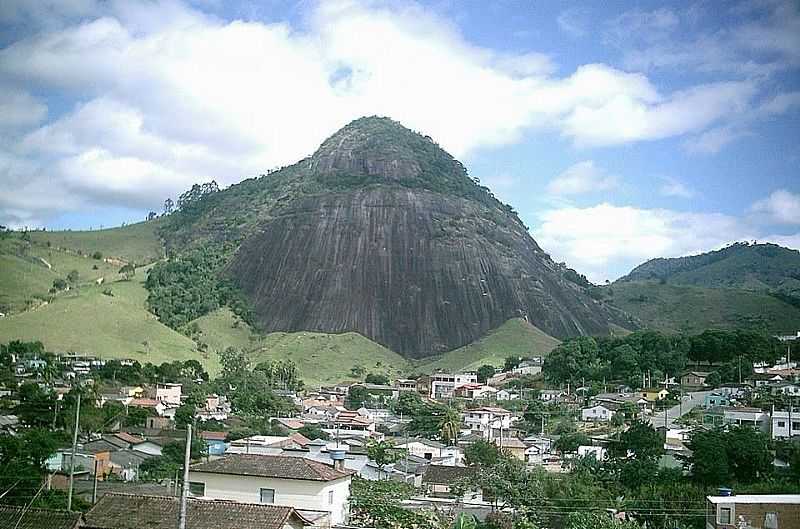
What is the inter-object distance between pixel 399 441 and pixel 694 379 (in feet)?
65.9

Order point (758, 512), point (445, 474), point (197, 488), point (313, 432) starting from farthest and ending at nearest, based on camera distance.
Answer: point (313, 432)
point (445, 474)
point (197, 488)
point (758, 512)

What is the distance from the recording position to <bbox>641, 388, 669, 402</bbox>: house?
45.8 metres

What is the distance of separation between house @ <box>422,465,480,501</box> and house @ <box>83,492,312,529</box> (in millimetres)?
14704

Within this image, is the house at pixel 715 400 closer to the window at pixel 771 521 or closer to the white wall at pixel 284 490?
the window at pixel 771 521

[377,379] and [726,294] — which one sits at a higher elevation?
[726,294]

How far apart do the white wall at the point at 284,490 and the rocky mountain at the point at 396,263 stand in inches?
2216

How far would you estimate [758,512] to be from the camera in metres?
17.5

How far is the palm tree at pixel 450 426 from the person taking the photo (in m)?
41.1

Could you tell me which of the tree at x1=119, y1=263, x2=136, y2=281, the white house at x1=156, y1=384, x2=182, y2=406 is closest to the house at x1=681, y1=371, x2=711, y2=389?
the white house at x1=156, y1=384, x2=182, y2=406

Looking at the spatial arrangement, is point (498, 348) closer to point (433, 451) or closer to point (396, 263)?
point (396, 263)

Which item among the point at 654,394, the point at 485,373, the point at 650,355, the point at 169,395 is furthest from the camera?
the point at 485,373

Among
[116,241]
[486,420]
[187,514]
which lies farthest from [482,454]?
[116,241]

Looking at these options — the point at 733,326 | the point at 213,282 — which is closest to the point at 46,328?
the point at 213,282

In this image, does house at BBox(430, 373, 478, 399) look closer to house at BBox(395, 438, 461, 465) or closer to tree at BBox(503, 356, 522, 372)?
tree at BBox(503, 356, 522, 372)
